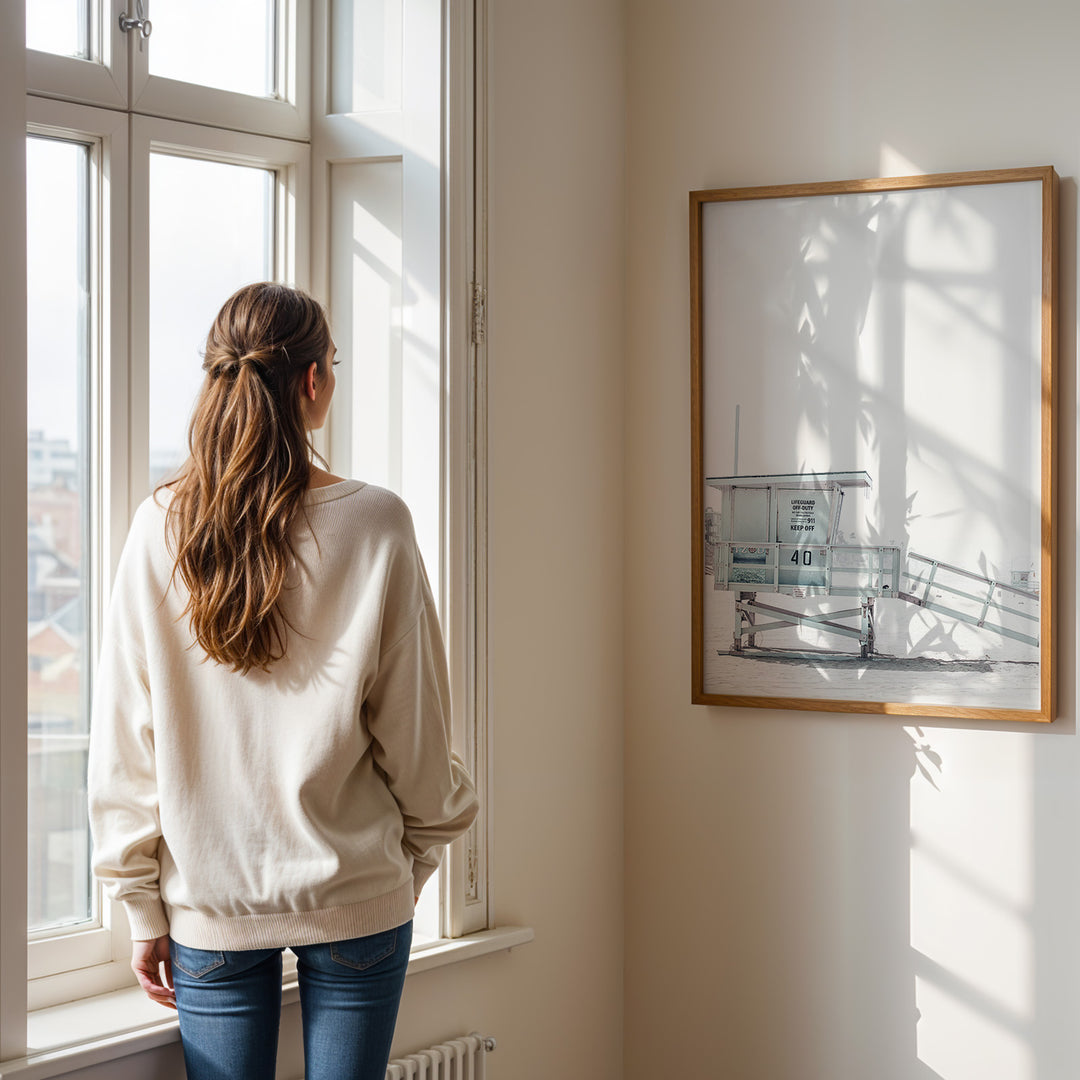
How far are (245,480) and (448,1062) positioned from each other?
1.11 meters

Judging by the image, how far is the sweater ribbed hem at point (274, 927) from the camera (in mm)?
1491

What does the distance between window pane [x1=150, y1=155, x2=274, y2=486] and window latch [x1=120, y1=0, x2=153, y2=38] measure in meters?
0.18

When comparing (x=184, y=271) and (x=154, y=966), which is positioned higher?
(x=184, y=271)

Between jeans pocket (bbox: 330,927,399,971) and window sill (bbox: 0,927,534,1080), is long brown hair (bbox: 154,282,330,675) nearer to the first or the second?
jeans pocket (bbox: 330,927,399,971)

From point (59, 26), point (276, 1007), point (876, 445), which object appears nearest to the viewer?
point (276, 1007)

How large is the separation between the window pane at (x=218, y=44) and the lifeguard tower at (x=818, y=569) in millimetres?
1145

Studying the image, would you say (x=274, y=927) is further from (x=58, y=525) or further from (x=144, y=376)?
(x=144, y=376)

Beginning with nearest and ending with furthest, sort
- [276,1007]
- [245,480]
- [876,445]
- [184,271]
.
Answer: [245,480] → [276,1007] → [184,271] → [876,445]

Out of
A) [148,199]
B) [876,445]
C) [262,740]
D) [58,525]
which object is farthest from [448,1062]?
[148,199]

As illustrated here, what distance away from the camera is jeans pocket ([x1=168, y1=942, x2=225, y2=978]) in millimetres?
1501

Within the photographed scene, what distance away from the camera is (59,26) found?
179cm

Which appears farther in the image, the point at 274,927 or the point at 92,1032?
the point at 92,1032

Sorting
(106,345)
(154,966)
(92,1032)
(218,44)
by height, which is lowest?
(92,1032)

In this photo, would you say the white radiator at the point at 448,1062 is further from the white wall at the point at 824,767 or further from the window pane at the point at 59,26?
the window pane at the point at 59,26
